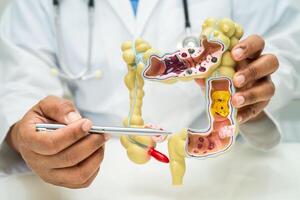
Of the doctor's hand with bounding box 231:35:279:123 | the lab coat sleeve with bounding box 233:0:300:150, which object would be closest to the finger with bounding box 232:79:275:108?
the doctor's hand with bounding box 231:35:279:123

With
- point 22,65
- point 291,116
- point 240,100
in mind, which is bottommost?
point 291,116

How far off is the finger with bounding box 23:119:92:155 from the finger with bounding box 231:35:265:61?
180 mm

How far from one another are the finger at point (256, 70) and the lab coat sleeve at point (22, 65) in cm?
32

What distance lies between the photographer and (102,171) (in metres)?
0.64

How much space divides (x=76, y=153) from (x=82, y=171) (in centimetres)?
3

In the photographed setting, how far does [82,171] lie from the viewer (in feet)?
1.68

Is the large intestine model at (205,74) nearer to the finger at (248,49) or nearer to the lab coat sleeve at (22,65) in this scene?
the finger at (248,49)

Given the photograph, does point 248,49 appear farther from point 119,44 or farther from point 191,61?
point 119,44

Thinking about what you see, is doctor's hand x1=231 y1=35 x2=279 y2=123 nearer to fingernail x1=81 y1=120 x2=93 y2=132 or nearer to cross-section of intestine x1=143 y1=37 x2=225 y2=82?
cross-section of intestine x1=143 y1=37 x2=225 y2=82

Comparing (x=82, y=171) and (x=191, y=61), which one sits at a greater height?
(x=191, y=61)

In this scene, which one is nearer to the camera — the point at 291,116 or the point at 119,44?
the point at 119,44

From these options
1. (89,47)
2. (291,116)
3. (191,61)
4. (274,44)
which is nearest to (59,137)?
(191,61)

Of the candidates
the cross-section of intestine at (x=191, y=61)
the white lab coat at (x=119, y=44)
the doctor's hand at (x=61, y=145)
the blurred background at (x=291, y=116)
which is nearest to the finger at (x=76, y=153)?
the doctor's hand at (x=61, y=145)

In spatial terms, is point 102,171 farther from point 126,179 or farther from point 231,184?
point 231,184
